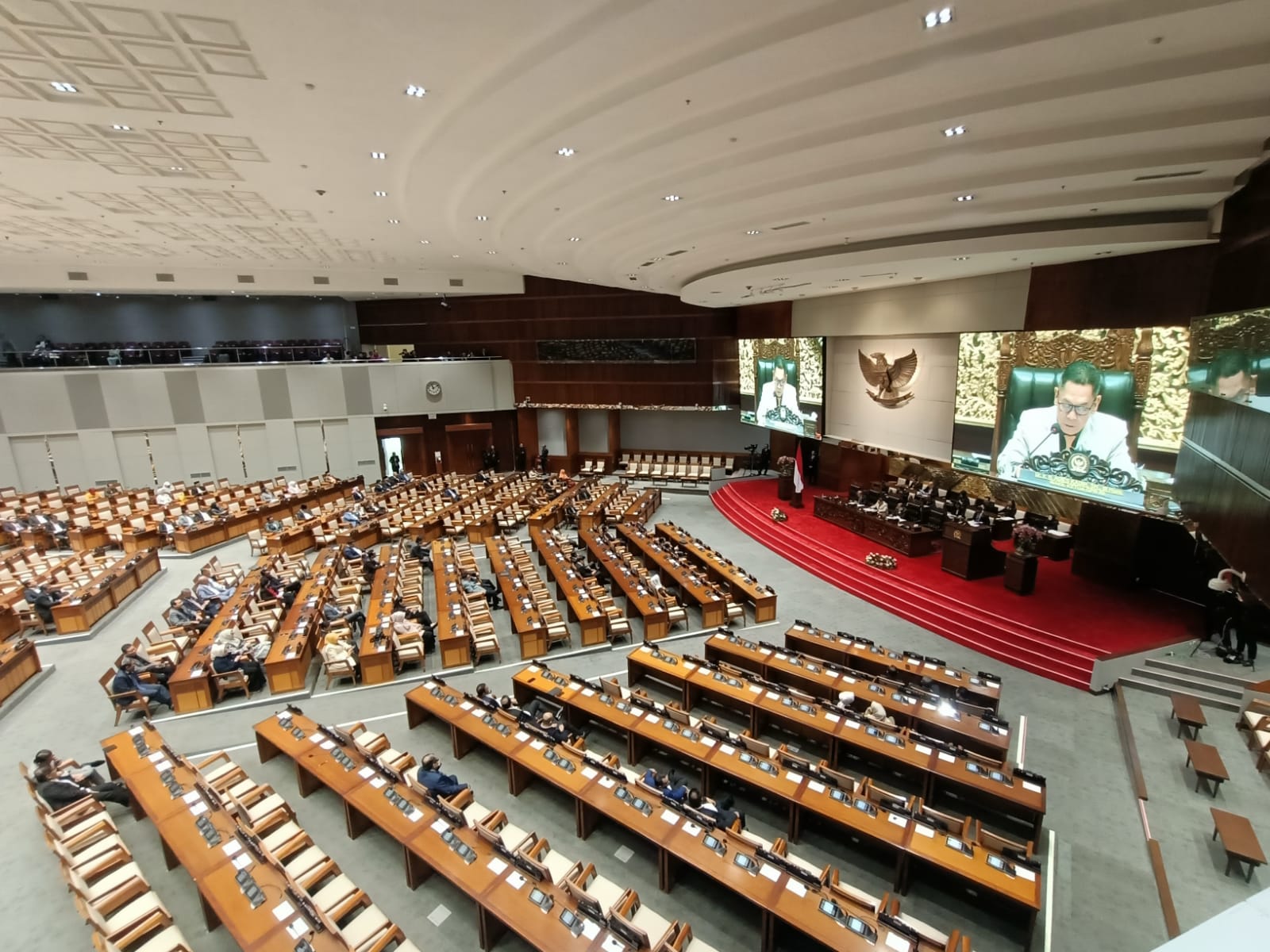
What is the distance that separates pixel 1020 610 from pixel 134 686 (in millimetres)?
14022

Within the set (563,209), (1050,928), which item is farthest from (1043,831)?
(563,209)

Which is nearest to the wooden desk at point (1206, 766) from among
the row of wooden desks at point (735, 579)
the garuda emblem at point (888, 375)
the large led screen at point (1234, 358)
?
the large led screen at point (1234, 358)

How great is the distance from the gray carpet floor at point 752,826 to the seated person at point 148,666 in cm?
68

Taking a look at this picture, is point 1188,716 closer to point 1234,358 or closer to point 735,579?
point 1234,358

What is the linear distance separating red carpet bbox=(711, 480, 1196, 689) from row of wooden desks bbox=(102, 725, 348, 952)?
9.03 m

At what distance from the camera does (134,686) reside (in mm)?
8086

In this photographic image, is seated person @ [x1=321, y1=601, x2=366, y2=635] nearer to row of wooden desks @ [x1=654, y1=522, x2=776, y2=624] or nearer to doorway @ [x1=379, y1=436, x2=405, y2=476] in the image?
row of wooden desks @ [x1=654, y1=522, x2=776, y2=624]

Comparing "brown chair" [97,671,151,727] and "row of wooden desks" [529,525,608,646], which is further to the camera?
"row of wooden desks" [529,525,608,646]

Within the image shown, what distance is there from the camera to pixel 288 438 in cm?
2206

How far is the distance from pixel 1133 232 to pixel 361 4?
987cm

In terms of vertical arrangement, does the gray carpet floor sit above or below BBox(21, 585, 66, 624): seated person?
below

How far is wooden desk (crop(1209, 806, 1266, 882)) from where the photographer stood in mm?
5234

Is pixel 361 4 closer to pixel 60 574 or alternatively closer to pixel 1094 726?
pixel 1094 726

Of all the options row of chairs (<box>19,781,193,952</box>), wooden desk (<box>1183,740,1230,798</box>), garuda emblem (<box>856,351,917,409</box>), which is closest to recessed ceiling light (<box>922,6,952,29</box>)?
wooden desk (<box>1183,740,1230,798</box>)
